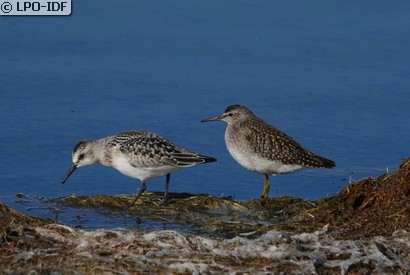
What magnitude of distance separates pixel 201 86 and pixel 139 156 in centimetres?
231

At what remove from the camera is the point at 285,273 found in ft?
23.4

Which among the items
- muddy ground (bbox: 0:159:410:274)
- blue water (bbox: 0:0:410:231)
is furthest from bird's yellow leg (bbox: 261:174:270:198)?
muddy ground (bbox: 0:159:410:274)

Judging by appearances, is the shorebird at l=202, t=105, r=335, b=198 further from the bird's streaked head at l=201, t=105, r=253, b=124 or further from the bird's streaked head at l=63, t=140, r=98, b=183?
the bird's streaked head at l=63, t=140, r=98, b=183

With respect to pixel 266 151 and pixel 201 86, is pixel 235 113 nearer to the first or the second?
pixel 266 151

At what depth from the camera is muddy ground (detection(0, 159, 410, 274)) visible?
7.13 metres

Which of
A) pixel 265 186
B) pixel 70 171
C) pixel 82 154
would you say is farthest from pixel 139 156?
pixel 265 186

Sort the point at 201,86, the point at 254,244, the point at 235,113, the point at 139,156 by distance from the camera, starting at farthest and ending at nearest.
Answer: the point at 201,86 → the point at 235,113 → the point at 139,156 → the point at 254,244

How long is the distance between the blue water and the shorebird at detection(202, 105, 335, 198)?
0.88ft

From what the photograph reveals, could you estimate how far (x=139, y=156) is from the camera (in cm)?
1039

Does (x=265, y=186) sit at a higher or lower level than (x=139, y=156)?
lower

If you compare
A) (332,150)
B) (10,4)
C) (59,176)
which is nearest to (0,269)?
(59,176)

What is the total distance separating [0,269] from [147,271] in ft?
3.11

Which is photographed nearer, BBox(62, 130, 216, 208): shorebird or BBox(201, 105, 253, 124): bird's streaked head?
BBox(62, 130, 216, 208): shorebird

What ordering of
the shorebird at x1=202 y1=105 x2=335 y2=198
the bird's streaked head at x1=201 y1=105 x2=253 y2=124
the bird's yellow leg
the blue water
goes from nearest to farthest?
the bird's yellow leg, the shorebird at x1=202 y1=105 x2=335 y2=198, the blue water, the bird's streaked head at x1=201 y1=105 x2=253 y2=124
